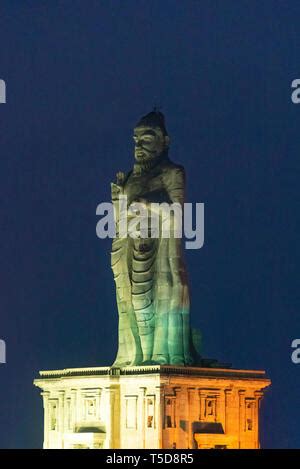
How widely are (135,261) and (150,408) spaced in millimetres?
4639

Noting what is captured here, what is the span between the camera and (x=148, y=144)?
108 meters

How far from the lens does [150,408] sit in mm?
105438

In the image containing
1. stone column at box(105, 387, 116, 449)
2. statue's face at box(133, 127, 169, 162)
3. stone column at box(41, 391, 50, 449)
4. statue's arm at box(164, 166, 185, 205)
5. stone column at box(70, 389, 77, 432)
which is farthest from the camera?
stone column at box(41, 391, 50, 449)

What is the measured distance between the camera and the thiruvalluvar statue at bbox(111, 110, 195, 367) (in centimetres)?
10662

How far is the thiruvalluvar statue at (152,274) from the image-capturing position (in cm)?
10662

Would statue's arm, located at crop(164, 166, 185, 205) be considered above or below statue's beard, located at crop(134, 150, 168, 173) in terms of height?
below

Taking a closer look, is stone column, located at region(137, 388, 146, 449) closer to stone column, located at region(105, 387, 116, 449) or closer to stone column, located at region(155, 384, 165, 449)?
stone column, located at region(155, 384, 165, 449)

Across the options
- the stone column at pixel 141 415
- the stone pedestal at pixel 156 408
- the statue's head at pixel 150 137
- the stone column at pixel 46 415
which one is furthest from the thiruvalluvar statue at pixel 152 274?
the stone column at pixel 46 415

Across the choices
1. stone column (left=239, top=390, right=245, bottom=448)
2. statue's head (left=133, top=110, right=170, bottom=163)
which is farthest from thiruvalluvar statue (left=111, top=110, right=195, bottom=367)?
stone column (left=239, top=390, right=245, bottom=448)

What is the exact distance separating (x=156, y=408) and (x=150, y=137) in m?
7.94

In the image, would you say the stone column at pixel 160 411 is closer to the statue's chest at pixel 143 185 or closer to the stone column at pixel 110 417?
the stone column at pixel 110 417

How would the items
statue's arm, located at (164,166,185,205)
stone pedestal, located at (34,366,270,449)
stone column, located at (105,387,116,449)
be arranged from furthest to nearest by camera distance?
statue's arm, located at (164,166,185,205), stone column, located at (105,387,116,449), stone pedestal, located at (34,366,270,449)
